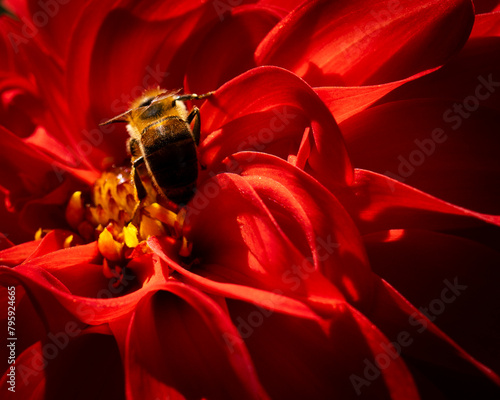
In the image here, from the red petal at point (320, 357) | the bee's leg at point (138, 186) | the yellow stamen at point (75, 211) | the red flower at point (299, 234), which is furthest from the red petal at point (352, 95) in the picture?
the yellow stamen at point (75, 211)

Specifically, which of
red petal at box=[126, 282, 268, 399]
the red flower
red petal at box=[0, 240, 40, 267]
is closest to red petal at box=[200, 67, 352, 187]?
the red flower

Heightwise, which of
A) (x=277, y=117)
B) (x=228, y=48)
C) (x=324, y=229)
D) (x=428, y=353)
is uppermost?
(x=228, y=48)

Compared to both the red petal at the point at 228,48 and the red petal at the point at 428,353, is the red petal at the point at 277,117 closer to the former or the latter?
the red petal at the point at 228,48

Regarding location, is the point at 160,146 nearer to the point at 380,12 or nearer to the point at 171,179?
the point at 171,179

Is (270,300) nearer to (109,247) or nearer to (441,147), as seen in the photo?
(441,147)

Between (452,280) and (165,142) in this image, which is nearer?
(452,280)

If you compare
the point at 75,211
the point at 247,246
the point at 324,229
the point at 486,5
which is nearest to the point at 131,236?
the point at 75,211

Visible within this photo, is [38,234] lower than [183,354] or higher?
higher
